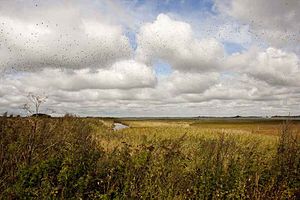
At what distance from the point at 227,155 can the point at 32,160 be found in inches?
180

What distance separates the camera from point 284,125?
924 centimetres

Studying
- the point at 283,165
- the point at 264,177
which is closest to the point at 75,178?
the point at 264,177

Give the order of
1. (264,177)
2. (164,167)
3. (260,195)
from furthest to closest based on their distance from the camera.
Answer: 1. (264,177)
2. (164,167)
3. (260,195)

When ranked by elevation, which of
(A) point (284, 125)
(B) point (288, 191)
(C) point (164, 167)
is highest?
(A) point (284, 125)

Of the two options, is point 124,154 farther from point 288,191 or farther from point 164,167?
point 288,191

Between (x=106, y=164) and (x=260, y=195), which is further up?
(x=106, y=164)

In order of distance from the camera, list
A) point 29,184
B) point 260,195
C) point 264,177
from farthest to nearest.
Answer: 1. point 264,177
2. point 260,195
3. point 29,184

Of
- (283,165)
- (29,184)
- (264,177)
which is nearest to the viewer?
(29,184)

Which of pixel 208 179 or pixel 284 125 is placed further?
pixel 284 125

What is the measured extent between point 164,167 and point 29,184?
272 centimetres

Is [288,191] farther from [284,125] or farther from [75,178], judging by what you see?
[75,178]

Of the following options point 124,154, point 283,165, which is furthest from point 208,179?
point 283,165

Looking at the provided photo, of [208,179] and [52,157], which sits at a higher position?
[52,157]

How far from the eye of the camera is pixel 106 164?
6828 mm
